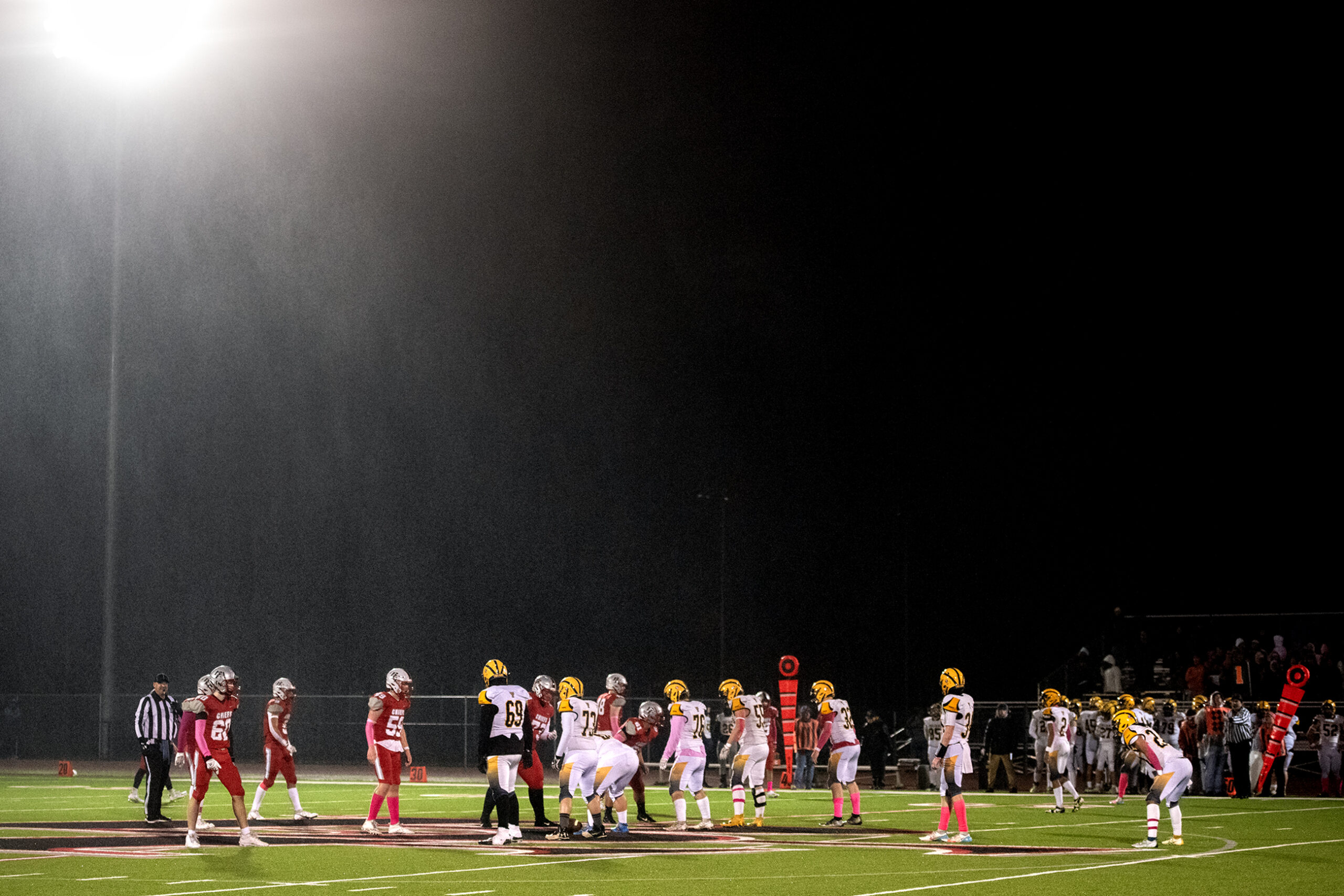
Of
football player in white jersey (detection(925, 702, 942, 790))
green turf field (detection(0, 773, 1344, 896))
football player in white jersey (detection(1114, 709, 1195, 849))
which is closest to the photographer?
green turf field (detection(0, 773, 1344, 896))

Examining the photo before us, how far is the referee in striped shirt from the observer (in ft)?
70.1

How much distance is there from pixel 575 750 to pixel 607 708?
0.77 meters

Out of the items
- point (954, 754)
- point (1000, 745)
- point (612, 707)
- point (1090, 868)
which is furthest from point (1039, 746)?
point (1090, 868)

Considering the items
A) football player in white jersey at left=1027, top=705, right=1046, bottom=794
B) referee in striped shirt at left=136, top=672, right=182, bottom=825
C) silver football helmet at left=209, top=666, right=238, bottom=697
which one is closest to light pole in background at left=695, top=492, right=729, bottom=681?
football player in white jersey at left=1027, top=705, right=1046, bottom=794

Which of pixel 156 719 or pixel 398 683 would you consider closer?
pixel 398 683

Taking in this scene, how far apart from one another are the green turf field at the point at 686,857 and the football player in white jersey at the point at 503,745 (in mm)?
428

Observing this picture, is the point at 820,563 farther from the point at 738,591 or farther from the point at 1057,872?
the point at 1057,872

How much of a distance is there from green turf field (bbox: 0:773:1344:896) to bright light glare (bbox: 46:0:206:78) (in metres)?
22.5

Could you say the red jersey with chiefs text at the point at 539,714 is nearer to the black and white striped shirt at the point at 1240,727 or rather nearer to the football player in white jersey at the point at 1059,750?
the football player in white jersey at the point at 1059,750

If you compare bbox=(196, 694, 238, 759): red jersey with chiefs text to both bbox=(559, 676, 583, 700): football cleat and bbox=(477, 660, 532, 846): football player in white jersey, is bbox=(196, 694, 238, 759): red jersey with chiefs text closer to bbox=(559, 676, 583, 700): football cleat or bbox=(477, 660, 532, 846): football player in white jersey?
bbox=(477, 660, 532, 846): football player in white jersey

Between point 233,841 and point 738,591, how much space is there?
124ft

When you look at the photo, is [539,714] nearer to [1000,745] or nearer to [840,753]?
[840,753]

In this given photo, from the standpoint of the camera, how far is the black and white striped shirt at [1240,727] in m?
28.3

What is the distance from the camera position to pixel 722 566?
1799 inches
